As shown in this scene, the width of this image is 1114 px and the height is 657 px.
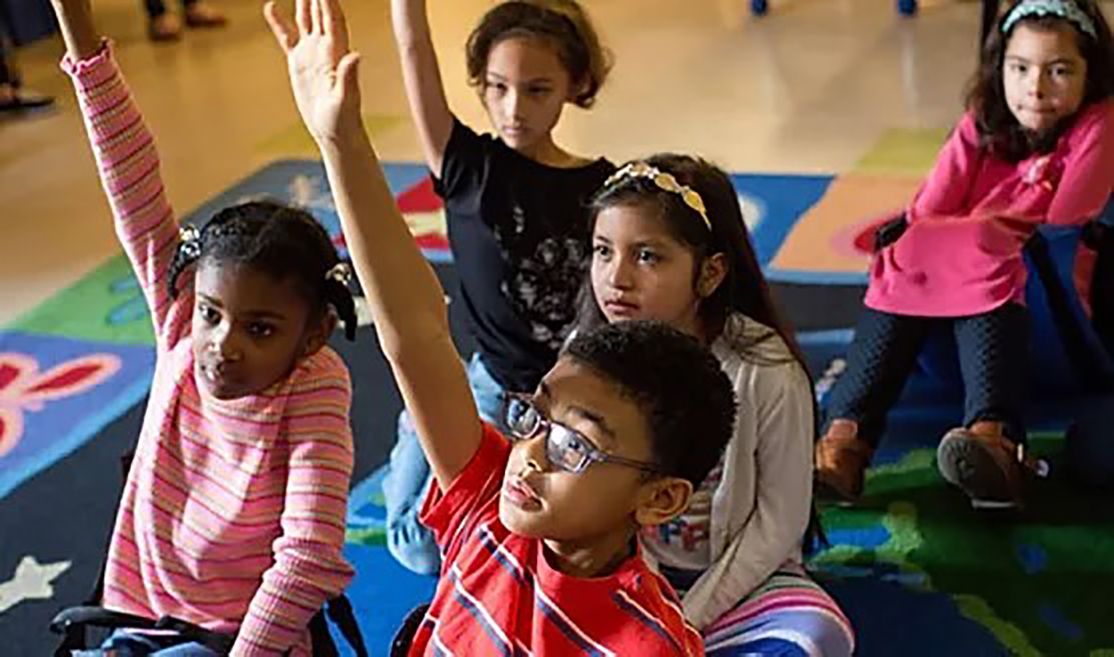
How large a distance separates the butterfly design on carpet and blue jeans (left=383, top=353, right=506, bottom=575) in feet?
2.22

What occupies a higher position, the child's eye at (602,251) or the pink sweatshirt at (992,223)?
the child's eye at (602,251)

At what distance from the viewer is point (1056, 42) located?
216cm

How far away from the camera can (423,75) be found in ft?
6.17

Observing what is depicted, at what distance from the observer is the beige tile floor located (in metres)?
3.39

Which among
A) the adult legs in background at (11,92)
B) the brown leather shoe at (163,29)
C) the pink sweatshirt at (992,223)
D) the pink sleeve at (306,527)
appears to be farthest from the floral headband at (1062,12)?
the brown leather shoe at (163,29)

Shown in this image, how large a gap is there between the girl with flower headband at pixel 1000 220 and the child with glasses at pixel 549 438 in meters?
1.01

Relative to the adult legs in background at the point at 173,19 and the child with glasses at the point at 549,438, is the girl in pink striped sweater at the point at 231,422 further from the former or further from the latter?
the adult legs in background at the point at 173,19

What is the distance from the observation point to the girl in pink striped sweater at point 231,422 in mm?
1399

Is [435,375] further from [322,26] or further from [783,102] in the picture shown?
[783,102]

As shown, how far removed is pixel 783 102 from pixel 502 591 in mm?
2898

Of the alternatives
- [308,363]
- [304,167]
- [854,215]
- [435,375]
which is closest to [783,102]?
[854,215]

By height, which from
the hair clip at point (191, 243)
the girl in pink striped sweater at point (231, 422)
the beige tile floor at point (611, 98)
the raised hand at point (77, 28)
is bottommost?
the beige tile floor at point (611, 98)

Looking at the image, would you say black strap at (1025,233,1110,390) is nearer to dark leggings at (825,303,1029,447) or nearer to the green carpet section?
dark leggings at (825,303,1029,447)

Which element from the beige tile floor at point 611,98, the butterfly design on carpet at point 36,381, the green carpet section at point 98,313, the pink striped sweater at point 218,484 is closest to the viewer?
the pink striped sweater at point 218,484
